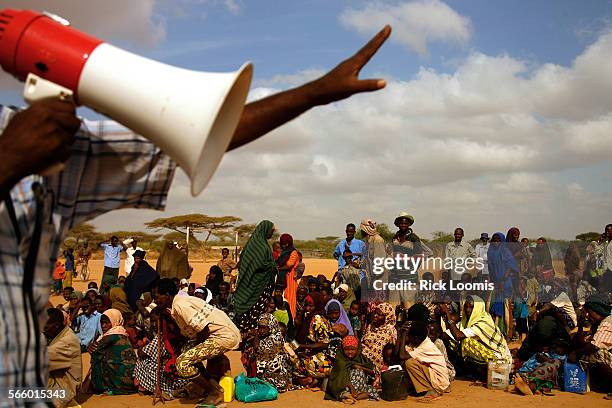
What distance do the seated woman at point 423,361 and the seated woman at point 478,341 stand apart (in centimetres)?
52

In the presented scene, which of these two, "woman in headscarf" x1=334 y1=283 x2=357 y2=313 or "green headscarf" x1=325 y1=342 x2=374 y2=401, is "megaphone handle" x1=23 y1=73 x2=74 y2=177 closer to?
"green headscarf" x1=325 y1=342 x2=374 y2=401

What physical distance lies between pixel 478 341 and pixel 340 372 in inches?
71.7

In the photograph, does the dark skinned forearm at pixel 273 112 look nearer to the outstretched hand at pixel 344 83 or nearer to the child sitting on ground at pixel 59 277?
the outstretched hand at pixel 344 83

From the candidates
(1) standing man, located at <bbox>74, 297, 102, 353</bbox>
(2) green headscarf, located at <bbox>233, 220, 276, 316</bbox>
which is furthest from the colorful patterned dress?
(2) green headscarf, located at <bbox>233, 220, 276, 316</bbox>

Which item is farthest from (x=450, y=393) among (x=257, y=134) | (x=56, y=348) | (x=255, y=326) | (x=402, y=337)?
(x=257, y=134)

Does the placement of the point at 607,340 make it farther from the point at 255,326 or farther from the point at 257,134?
the point at 257,134

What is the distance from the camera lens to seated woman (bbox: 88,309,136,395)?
682 centimetres

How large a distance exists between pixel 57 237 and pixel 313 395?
241 inches

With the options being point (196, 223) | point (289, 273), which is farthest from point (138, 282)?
point (196, 223)

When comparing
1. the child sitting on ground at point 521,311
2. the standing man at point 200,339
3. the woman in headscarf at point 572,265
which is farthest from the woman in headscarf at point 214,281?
the woman in headscarf at point 572,265

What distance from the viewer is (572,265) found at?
1105cm

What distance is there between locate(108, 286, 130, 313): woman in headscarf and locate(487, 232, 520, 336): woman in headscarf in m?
5.64

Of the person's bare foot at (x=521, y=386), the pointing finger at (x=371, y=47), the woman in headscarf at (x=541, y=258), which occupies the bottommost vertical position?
the person's bare foot at (x=521, y=386)

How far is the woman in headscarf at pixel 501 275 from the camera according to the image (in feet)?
32.8
